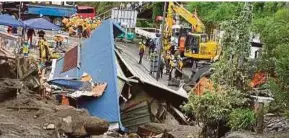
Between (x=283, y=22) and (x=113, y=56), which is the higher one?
(x=283, y=22)

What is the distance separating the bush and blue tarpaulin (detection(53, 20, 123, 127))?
4.92m

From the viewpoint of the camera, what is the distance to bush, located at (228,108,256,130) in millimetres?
12023

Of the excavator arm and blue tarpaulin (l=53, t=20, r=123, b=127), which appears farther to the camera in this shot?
the excavator arm

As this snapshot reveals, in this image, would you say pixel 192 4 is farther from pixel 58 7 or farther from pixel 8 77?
pixel 8 77

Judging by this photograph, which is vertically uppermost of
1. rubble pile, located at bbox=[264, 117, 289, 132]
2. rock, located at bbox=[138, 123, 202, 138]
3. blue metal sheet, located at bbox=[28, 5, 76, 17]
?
blue metal sheet, located at bbox=[28, 5, 76, 17]

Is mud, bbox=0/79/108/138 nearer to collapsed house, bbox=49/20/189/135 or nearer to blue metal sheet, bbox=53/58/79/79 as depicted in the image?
collapsed house, bbox=49/20/189/135

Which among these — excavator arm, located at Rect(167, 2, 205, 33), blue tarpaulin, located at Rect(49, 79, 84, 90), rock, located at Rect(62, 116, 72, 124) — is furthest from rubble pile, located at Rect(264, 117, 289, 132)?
excavator arm, located at Rect(167, 2, 205, 33)

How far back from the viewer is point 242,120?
39.8 ft

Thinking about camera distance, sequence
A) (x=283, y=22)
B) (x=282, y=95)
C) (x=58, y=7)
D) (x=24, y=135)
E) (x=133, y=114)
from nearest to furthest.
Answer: (x=24, y=135), (x=282, y=95), (x=283, y=22), (x=133, y=114), (x=58, y=7)

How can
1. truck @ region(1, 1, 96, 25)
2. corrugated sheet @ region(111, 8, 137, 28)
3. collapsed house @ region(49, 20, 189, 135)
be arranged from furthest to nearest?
truck @ region(1, 1, 96, 25), corrugated sheet @ region(111, 8, 137, 28), collapsed house @ region(49, 20, 189, 135)

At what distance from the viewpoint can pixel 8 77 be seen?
14.5m

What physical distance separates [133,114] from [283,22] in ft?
22.6

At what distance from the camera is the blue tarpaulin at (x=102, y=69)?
1664cm

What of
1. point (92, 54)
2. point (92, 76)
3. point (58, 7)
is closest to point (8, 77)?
point (92, 76)
